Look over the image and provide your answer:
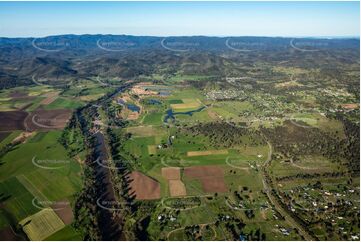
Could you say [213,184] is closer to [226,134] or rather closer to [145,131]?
[226,134]

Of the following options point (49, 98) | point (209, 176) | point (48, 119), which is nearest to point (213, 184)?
point (209, 176)

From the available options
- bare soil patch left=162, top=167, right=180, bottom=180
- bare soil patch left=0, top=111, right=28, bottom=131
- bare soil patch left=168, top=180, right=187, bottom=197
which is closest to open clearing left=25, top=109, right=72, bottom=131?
bare soil patch left=0, top=111, right=28, bottom=131

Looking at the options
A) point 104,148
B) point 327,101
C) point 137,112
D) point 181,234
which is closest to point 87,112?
point 137,112

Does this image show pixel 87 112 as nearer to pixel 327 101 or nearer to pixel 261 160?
pixel 261 160

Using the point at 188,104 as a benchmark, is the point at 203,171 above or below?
below

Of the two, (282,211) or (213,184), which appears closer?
(282,211)

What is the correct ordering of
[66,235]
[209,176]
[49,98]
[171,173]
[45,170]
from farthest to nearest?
[49,98] < [45,170] < [171,173] < [209,176] < [66,235]

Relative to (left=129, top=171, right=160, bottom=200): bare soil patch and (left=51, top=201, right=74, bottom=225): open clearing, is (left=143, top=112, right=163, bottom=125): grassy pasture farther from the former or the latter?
(left=51, top=201, right=74, bottom=225): open clearing
